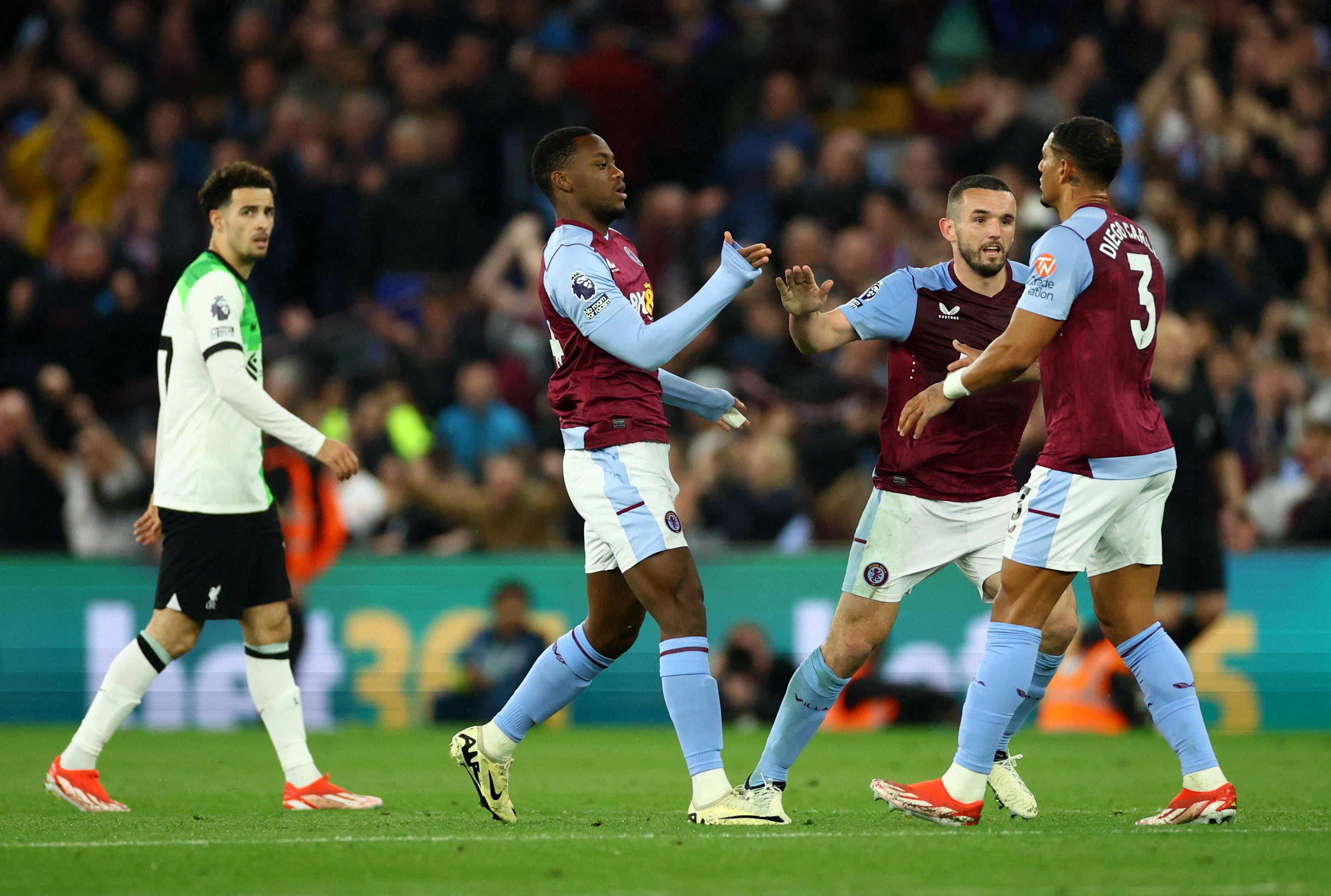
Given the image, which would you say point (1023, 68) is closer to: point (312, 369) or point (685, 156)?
point (685, 156)

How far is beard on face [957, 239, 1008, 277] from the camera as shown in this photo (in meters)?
7.24

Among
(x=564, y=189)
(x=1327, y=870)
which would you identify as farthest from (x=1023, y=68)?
(x=1327, y=870)

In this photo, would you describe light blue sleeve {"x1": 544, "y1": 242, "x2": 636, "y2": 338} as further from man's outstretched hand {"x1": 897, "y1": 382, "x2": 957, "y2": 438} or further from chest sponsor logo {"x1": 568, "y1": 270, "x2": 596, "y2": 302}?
man's outstretched hand {"x1": 897, "y1": 382, "x2": 957, "y2": 438}

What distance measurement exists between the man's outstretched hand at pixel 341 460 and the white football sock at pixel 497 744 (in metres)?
1.22

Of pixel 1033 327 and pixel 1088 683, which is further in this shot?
pixel 1088 683

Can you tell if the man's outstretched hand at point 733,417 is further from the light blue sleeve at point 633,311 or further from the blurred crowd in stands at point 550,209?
the blurred crowd in stands at point 550,209

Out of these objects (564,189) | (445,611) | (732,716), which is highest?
(564,189)

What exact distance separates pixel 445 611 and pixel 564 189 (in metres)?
6.52

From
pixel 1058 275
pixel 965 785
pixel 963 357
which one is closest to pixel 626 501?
→ pixel 963 357

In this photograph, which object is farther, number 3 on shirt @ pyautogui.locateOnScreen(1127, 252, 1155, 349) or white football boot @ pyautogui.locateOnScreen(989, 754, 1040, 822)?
white football boot @ pyautogui.locateOnScreen(989, 754, 1040, 822)

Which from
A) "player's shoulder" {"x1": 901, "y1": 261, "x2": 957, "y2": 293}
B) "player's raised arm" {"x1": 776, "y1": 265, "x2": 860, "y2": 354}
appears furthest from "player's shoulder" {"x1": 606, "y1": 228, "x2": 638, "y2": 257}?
"player's shoulder" {"x1": 901, "y1": 261, "x2": 957, "y2": 293}

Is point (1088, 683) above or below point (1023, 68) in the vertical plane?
below

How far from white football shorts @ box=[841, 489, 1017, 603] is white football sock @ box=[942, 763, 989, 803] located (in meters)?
0.90

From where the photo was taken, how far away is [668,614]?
6621 millimetres
